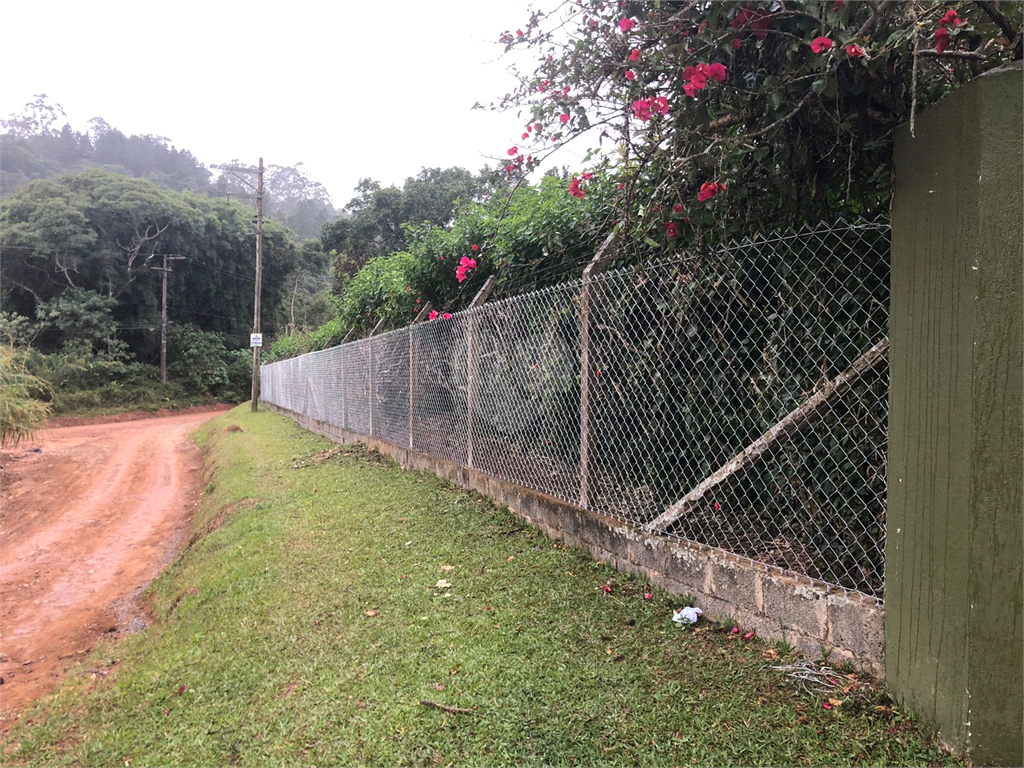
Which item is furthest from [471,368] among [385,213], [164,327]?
[164,327]

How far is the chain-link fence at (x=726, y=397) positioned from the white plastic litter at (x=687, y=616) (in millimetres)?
317

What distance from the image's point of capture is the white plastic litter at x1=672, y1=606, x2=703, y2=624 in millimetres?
2781

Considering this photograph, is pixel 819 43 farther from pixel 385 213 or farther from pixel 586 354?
pixel 385 213

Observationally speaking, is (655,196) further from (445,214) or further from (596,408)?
(445,214)

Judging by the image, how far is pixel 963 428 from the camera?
72.3 inches

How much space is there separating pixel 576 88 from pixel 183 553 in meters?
5.75

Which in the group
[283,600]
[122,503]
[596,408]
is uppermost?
[596,408]

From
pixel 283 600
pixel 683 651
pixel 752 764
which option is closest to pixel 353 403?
pixel 283 600

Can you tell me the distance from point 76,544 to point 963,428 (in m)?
8.61

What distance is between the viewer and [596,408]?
3732 millimetres

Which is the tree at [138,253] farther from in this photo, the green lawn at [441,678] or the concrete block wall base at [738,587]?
the concrete block wall base at [738,587]

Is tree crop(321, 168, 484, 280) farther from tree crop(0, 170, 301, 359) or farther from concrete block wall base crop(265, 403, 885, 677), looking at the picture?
concrete block wall base crop(265, 403, 885, 677)

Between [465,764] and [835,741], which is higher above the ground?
[835,741]

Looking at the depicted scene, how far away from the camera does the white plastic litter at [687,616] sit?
9.12ft
